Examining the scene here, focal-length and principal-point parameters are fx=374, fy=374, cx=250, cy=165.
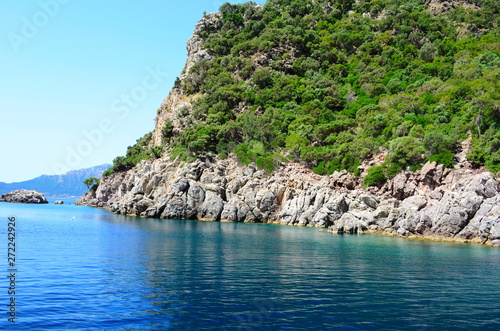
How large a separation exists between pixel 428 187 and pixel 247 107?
59.0 metres

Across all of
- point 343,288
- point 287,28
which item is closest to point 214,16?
point 287,28

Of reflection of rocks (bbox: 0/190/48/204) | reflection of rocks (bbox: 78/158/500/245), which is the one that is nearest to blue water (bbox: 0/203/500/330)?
reflection of rocks (bbox: 78/158/500/245)

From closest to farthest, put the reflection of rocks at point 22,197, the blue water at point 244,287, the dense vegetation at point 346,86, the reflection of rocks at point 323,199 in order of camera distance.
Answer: the blue water at point 244,287
the reflection of rocks at point 323,199
the dense vegetation at point 346,86
the reflection of rocks at point 22,197

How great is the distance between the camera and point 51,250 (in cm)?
3541

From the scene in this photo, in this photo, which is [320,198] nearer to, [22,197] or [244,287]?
[244,287]

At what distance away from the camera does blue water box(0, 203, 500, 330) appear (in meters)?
17.5

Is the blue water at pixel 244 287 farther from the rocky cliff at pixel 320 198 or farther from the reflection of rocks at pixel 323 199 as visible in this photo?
the rocky cliff at pixel 320 198

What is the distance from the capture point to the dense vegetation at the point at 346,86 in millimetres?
76688

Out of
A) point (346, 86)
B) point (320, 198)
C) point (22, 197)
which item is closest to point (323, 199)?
point (320, 198)

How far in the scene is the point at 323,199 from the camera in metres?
75.2

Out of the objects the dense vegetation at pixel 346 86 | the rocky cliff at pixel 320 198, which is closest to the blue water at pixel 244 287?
the rocky cliff at pixel 320 198

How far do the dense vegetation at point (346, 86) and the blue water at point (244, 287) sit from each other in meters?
38.7

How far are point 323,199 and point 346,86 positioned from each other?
5499 cm

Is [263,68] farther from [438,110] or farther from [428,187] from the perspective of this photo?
[428,187]
